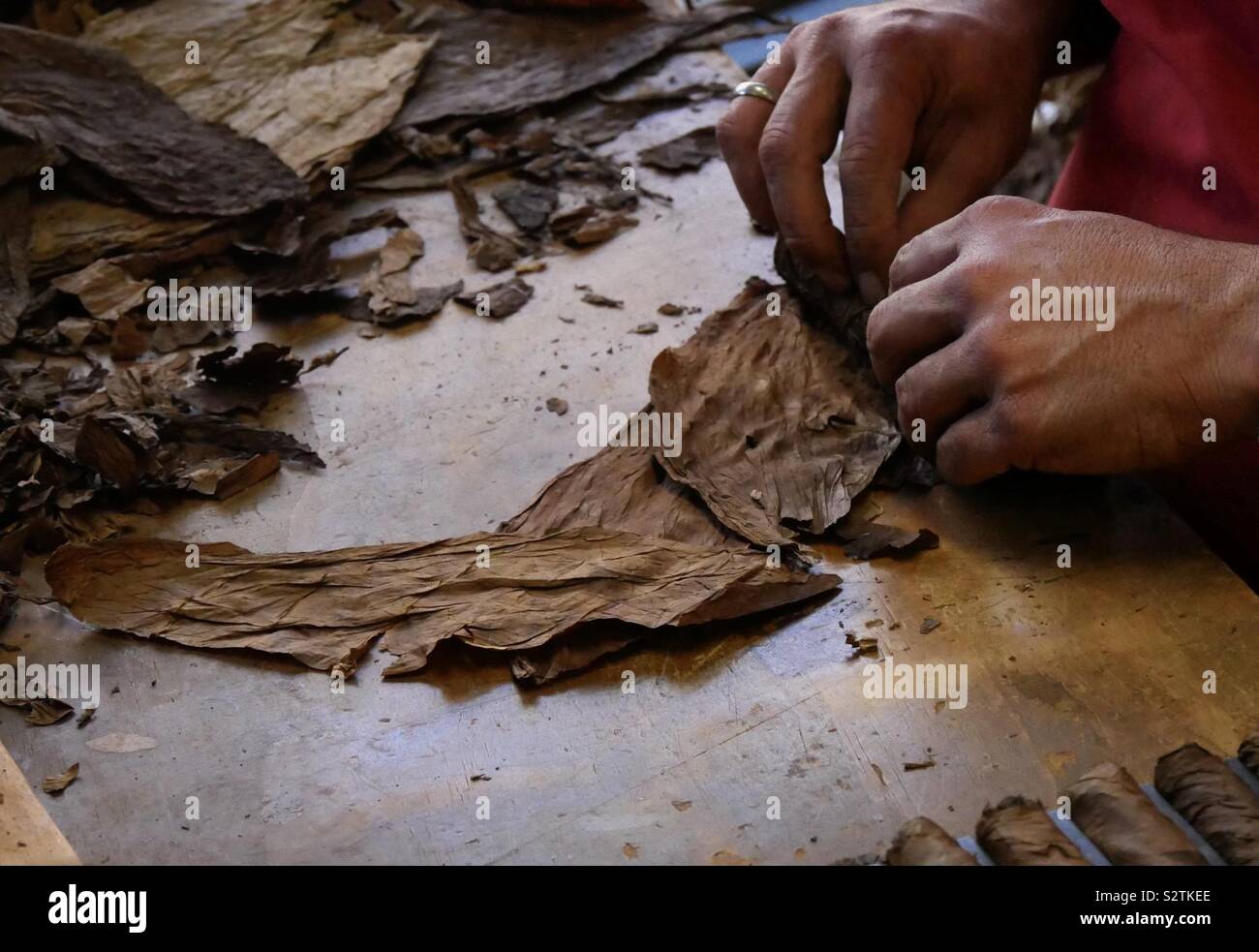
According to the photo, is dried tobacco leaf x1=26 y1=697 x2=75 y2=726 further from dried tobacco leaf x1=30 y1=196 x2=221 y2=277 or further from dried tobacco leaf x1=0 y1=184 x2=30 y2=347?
dried tobacco leaf x1=30 y1=196 x2=221 y2=277

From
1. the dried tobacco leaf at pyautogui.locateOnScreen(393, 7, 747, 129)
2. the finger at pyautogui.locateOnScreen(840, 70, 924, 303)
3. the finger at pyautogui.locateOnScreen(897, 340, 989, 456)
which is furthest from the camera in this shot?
the dried tobacco leaf at pyautogui.locateOnScreen(393, 7, 747, 129)

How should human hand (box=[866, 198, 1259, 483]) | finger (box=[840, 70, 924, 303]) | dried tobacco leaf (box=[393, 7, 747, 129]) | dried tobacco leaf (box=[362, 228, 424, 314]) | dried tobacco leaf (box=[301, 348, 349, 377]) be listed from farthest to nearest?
1. dried tobacco leaf (box=[393, 7, 747, 129])
2. dried tobacco leaf (box=[362, 228, 424, 314])
3. dried tobacco leaf (box=[301, 348, 349, 377])
4. finger (box=[840, 70, 924, 303])
5. human hand (box=[866, 198, 1259, 483])

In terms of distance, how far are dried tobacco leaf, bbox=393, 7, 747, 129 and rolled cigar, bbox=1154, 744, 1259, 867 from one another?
1851mm

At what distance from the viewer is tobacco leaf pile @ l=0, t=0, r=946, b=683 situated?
148 cm

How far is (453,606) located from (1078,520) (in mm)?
760

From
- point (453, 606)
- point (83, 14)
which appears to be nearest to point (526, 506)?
point (453, 606)

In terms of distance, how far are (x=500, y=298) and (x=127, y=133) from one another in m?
0.84

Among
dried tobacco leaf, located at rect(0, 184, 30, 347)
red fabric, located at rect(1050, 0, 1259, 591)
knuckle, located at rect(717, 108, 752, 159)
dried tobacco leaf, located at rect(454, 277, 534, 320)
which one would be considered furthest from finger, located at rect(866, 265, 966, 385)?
dried tobacco leaf, located at rect(0, 184, 30, 347)

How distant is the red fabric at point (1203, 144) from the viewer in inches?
60.6

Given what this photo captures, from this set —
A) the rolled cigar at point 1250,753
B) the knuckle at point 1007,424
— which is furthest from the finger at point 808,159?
the rolled cigar at point 1250,753

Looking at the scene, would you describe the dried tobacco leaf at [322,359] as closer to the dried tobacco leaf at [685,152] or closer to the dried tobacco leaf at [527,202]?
the dried tobacco leaf at [527,202]

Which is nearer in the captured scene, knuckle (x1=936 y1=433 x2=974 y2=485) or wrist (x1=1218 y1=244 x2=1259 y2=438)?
wrist (x1=1218 y1=244 x2=1259 y2=438)

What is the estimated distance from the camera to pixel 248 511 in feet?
5.41
